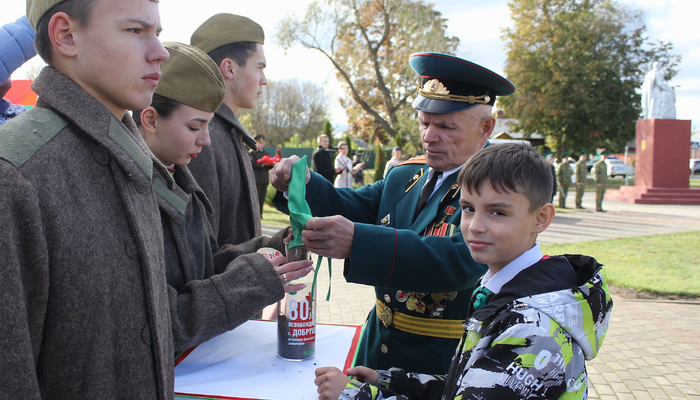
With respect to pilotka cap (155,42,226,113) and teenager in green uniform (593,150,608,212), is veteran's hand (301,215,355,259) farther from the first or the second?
teenager in green uniform (593,150,608,212)

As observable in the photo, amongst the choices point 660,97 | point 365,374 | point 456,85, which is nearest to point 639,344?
point 456,85

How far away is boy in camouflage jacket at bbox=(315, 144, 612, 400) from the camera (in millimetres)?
1208

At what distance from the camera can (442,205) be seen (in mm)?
2119

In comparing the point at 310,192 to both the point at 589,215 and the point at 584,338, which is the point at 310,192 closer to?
the point at 584,338

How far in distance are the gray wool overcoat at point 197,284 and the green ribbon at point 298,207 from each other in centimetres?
14

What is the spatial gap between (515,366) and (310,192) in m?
1.44

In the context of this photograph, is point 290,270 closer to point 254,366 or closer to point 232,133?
point 254,366

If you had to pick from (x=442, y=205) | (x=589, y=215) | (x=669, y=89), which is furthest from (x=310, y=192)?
(x=669, y=89)

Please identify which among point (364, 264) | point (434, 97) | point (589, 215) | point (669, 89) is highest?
point (669, 89)

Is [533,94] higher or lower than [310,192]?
higher

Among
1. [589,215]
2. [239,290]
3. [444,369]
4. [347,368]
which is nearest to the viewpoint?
[239,290]

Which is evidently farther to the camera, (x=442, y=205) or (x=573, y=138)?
Result: (x=573, y=138)

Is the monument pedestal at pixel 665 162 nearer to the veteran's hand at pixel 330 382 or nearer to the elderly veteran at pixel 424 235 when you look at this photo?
the elderly veteran at pixel 424 235

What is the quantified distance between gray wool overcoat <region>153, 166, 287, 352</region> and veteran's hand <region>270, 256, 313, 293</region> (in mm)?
32
